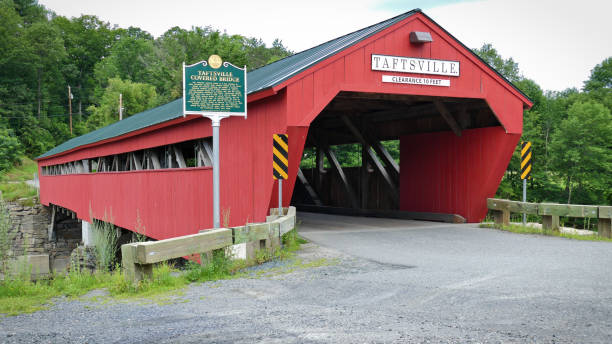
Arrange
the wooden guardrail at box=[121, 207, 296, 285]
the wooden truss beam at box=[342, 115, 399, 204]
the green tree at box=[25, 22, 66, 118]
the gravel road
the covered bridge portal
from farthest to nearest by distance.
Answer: the green tree at box=[25, 22, 66, 118] → the wooden truss beam at box=[342, 115, 399, 204] → the covered bridge portal → the wooden guardrail at box=[121, 207, 296, 285] → the gravel road

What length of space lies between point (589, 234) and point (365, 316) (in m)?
7.33

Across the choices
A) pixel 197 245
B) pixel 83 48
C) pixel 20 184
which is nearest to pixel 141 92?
pixel 20 184

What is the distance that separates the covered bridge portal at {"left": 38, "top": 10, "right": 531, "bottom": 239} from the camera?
9461 millimetres

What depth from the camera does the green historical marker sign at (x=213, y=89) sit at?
7699 mm

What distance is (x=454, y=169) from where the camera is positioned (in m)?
12.7

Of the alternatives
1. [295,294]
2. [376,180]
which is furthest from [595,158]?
[295,294]

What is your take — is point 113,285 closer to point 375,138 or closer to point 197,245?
point 197,245

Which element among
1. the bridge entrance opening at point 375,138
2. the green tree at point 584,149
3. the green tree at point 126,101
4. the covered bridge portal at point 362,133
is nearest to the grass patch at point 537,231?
the covered bridge portal at point 362,133

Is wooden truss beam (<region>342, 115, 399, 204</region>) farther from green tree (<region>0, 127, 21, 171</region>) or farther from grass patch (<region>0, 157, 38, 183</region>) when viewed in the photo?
green tree (<region>0, 127, 21, 171</region>)

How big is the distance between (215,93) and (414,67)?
432cm

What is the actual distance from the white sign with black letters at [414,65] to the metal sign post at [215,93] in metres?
3.12

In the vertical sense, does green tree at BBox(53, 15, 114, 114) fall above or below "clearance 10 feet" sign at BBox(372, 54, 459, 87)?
above

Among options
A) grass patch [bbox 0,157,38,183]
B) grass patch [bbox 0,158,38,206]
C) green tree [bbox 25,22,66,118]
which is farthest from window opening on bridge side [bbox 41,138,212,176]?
green tree [bbox 25,22,66,118]

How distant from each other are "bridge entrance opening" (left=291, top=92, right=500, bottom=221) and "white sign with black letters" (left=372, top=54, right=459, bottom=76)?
2.90ft
